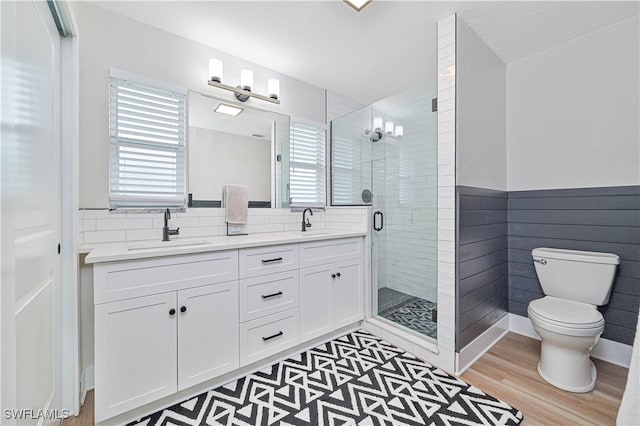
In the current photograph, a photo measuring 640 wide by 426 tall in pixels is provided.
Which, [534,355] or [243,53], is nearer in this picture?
[534,355]

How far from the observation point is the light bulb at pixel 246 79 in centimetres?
221

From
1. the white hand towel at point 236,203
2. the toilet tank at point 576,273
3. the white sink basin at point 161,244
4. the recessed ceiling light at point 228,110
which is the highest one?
the recessed ceiling light at point 228,110

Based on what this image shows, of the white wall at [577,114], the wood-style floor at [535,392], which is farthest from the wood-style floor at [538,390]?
the white wall at [577,114]

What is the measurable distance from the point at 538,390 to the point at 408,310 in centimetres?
96

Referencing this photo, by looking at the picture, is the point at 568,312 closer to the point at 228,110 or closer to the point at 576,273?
the point at 576,273

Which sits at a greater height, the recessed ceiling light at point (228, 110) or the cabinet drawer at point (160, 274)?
the recessed ceiling light at point (228, 110)

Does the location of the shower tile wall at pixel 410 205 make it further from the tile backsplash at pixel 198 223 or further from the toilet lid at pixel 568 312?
the toilet lid at pixel 568 312

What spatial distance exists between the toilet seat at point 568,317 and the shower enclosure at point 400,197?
64 cm

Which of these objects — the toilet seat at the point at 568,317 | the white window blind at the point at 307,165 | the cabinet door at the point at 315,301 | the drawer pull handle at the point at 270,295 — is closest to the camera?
the toilet seat at the point at 568,317

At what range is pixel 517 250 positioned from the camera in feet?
7.91

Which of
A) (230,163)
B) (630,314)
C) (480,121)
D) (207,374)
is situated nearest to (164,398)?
(207,374)

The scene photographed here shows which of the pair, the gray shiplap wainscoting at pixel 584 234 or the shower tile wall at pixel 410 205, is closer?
the gray shiplap wainscoting at pixel 584 234

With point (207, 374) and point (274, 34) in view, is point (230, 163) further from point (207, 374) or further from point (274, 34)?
point (207, 374)

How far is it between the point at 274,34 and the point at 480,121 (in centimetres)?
173
